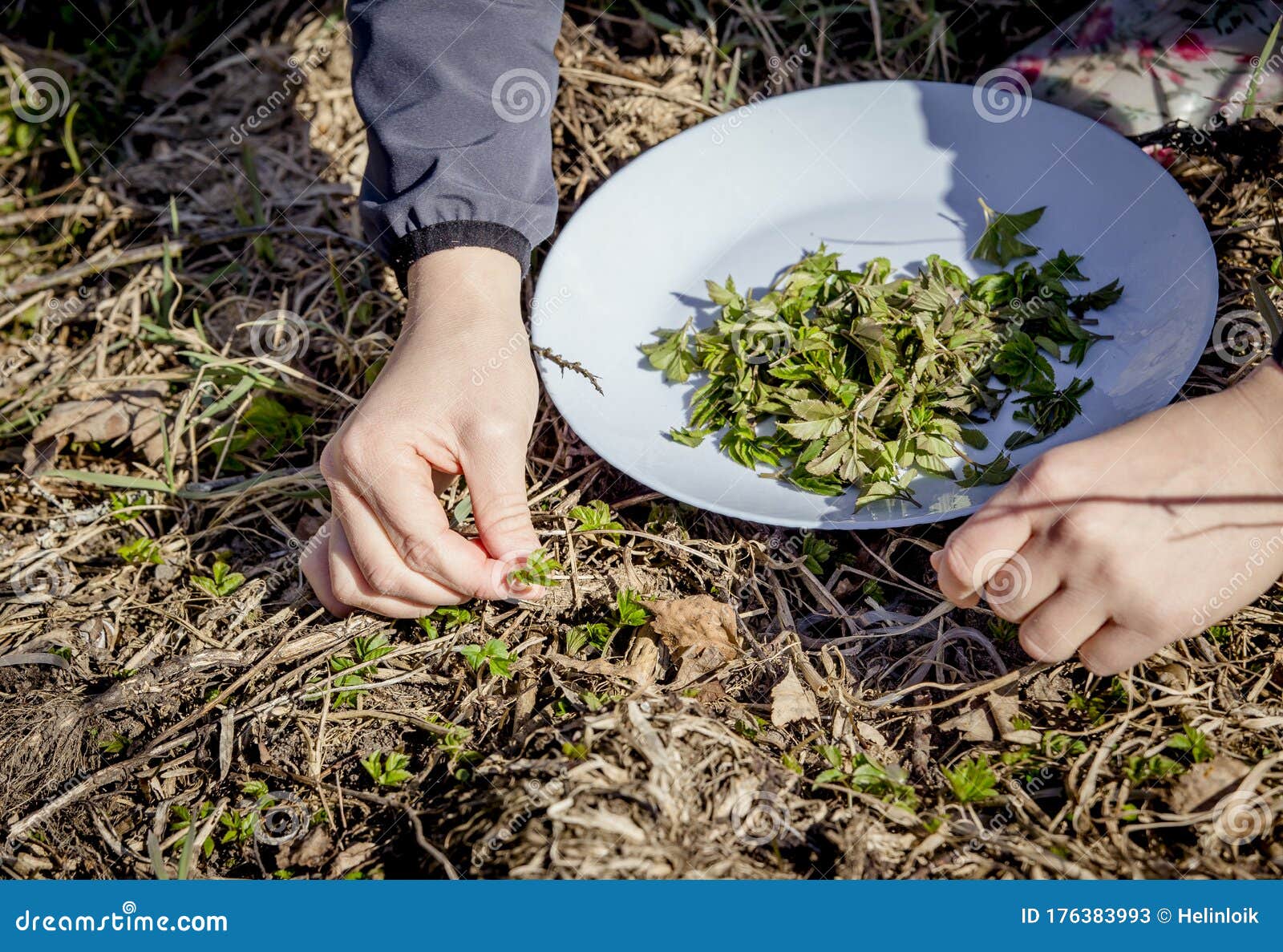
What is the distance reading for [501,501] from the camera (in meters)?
1.61

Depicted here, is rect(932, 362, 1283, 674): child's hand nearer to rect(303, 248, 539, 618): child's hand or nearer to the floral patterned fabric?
rect(303, 248, 539, 618): child's hand

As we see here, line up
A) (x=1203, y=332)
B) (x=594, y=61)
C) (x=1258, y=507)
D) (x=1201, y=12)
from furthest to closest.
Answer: (x=594, y=61), (x=1201, y=12), (x=1203, y=332), (x=1258, y=507)

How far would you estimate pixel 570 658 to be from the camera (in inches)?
66.3

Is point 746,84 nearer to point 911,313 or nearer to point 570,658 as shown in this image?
point 911,313

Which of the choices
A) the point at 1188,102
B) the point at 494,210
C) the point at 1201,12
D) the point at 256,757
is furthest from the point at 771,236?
the point at 256,757

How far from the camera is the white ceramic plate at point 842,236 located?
1817 millimetres

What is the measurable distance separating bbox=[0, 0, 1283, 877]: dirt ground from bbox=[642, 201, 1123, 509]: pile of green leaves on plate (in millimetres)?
174

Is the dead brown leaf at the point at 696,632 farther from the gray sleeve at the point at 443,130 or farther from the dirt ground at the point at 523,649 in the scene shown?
the gray sleeve at the point at 443,130

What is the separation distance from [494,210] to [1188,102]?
179 centimetres

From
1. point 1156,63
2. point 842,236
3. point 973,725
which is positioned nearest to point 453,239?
point 842,236

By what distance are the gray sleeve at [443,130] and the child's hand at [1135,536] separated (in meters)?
1.09

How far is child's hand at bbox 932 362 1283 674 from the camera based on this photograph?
1416 millimetres

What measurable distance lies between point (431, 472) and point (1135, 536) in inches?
45.5

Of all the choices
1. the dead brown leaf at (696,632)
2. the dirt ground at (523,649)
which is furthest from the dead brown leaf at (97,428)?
the dead brown leaf at (696,632)
